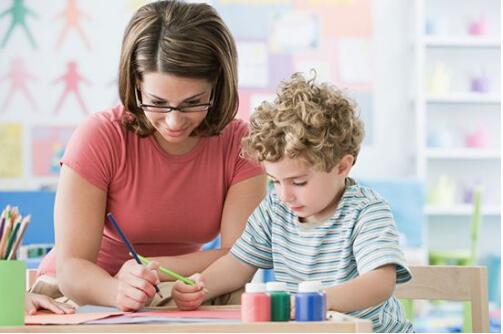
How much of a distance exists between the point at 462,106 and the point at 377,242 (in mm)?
4651

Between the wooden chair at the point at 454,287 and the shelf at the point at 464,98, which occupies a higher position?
the shelf at the point at 464,98

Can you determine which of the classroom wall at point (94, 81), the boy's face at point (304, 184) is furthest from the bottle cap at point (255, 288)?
the classroom wall at point (94, 81)

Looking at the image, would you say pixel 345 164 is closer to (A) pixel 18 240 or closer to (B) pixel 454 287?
(B) pixel 454 287

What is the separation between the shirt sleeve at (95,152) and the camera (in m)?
1.72

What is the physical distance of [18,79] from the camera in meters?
5.54

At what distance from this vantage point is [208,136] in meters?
1.83

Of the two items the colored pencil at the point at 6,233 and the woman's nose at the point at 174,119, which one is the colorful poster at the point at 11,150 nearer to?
the woman's nose at the point at 174,119

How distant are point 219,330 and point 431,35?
16.5ft

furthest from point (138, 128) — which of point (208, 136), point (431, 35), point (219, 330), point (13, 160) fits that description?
point (431, 35)

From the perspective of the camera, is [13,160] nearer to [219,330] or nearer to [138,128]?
[138,128]

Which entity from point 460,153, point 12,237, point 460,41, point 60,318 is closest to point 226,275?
point 60,318

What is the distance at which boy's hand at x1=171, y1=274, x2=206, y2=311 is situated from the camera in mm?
1387

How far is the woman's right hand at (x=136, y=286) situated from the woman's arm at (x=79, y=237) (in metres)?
0.13

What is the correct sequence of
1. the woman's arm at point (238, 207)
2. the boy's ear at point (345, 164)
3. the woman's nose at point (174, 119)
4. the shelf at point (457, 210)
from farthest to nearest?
1. the shelf at point (457, 210)
2. the woman's arm at point (238, 207)
3. the woman's nose at point (174, 119)
4. the boy's ear at point (345, 164)
